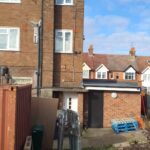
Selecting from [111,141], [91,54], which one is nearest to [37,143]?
[111,141]

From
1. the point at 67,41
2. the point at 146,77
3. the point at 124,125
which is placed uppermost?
the point at 67,41

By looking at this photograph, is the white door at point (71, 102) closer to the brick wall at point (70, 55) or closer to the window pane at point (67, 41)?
the brick wall at point (70, 55)

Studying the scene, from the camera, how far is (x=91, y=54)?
71.8 meters

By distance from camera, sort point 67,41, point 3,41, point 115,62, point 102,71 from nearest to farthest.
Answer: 1. point 3,41
2. point 67,41
3. point 102,71
4. point 115,62

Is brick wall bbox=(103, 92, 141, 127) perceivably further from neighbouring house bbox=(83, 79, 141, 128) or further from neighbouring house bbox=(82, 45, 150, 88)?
neighbouring house bbox=(82, 45, 150, 88)

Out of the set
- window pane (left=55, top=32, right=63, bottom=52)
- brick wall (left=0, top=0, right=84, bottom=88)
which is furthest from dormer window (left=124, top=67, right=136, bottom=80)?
brick wall (left=0, top=0, right=84, bottom=88)

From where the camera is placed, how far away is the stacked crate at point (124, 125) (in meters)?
24.6

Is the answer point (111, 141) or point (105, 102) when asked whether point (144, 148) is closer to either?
point (111, 141)

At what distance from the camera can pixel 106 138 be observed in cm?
2161

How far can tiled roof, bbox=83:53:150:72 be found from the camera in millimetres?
69262

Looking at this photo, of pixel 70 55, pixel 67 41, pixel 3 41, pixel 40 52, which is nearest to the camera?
pixel 40 52

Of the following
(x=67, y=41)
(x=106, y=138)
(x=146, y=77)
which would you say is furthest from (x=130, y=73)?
(x=106, y=138)

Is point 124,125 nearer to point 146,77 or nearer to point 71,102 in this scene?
point 71,102

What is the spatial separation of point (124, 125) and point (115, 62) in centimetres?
4646
